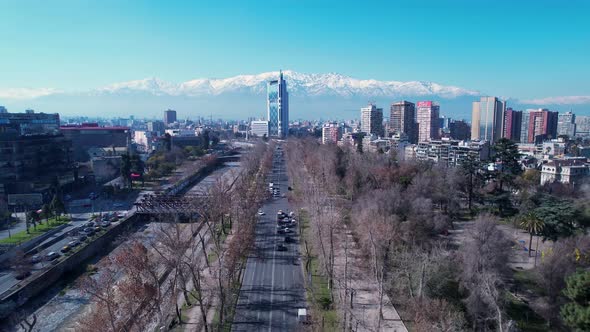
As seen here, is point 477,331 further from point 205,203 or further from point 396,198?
point 205,203

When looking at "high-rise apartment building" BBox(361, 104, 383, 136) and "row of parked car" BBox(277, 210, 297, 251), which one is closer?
"row of parked car" BBox(277, 210, 297, 251)

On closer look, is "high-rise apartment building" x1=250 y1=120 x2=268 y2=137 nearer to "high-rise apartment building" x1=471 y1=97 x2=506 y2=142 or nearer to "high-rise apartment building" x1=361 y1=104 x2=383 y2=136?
"high-rise apartment building" x1=361 y1=104 x2=383 y2=136

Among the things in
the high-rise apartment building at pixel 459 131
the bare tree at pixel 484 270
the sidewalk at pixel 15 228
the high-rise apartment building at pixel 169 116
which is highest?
the high-rise apartment building at pixel 169 116

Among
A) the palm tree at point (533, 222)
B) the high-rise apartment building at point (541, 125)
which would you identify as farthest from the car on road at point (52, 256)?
the high-rise apartment building at point (541, 125)

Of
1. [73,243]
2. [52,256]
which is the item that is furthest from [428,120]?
[52,256]

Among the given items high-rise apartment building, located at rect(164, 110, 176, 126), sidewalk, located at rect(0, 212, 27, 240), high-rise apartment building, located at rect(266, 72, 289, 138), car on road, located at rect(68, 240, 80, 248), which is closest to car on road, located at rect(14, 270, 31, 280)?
car on road, located at rect(68, 240, 80, 248)

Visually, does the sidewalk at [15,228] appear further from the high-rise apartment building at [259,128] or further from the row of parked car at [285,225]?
the high-rise apartment building at [259,128]
